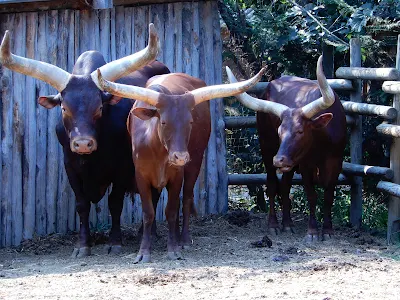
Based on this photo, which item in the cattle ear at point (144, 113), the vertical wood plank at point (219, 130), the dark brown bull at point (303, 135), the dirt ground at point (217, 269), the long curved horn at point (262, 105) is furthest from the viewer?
the vertical wood plank at point (219, 130)

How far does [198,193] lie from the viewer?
999cm

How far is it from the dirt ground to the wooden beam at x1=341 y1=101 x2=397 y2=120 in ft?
4.32

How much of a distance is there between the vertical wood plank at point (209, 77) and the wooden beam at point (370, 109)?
1.58m

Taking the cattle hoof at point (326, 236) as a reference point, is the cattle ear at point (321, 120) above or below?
above

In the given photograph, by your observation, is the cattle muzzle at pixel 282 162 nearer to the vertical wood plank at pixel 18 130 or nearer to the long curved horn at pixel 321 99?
the long curved horn at pixel 321 99

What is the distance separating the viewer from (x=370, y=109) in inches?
364

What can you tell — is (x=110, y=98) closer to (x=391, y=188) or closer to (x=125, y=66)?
(x=125, y=66)

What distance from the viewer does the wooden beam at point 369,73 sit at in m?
8.87

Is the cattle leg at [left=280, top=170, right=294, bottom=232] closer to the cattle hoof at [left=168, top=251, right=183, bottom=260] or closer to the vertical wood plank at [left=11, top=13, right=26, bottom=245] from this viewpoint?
the cattle hoof at [left=168, top=251, right=183, bottom=260]

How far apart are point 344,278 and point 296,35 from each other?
179 inches

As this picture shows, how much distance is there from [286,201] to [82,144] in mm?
2742

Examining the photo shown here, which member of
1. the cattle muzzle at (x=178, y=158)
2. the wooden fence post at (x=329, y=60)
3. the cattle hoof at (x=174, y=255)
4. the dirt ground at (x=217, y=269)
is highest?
the wooden fence post at (x=329, y=60)

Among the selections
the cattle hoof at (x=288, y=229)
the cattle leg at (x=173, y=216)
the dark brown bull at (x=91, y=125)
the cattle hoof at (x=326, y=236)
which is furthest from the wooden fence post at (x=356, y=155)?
the cattle leg at (x=173, y=216)

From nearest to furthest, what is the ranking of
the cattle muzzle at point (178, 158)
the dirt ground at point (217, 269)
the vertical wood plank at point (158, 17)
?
the dirt ground at point (217, 269) < the cattle muzzle at point (178, 158) < the vertical wood plank at point (158, 17)
